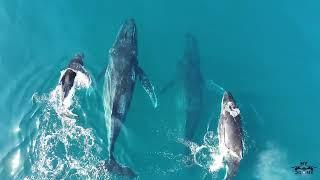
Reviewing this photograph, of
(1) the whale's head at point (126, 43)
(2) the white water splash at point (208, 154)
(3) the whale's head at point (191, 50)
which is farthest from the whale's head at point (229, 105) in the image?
(1) the whale's head at point (126, 43)

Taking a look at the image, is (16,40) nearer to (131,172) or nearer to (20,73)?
(20,73)

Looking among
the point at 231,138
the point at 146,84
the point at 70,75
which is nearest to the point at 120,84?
the point at 146,84

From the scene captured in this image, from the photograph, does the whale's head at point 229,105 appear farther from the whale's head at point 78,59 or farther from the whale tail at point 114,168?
the whale's head at point 78,59

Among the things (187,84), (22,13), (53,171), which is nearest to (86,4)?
(22,13)

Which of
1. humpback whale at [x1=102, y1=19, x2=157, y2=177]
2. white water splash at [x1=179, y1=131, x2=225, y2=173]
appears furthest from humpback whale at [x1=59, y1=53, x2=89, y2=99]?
white water splash at [x1=179, y1=131, x2=225, y2=173]

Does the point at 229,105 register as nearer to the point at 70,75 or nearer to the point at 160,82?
the point at 160,82

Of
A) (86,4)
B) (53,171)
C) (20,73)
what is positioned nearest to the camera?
(53,171)
